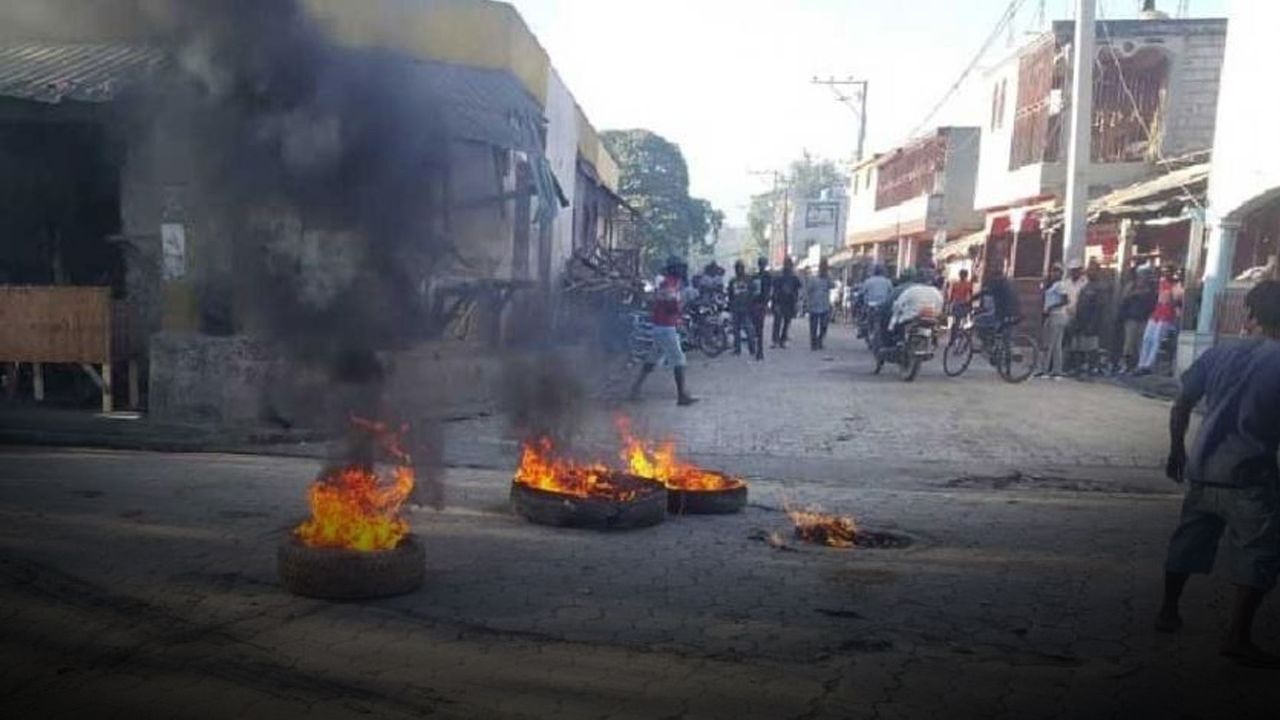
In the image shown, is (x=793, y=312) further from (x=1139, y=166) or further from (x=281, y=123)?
(x=281, y=123)

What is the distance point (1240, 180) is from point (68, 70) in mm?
14460

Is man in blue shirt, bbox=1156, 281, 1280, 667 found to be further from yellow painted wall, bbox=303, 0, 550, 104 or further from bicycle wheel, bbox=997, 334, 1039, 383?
bicycle wheel, bbox=997, 334, 1039, 383

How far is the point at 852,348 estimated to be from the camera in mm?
19688

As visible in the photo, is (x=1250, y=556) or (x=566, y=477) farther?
(x=566, y=477)

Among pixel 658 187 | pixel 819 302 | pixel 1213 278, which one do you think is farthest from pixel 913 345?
pixel 658 187

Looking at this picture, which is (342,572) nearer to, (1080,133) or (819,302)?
(1080,133)

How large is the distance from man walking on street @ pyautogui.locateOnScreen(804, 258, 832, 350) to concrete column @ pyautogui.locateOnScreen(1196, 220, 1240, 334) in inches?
257

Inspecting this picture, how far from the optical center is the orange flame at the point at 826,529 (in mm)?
5695

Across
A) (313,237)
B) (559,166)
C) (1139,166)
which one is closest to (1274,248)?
(1139,166)

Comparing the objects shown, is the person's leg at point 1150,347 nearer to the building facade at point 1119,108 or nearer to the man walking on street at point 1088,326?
the man walking on street at point 1088,326

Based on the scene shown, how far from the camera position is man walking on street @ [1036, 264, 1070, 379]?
566 inches

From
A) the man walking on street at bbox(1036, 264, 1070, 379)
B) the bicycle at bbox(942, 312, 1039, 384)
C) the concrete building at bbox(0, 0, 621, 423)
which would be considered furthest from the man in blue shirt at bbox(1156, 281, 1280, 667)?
the man walking on street at bbox(1036, 264, 1070, 379)

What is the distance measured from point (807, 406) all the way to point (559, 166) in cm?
759

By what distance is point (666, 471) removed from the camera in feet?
22.1
